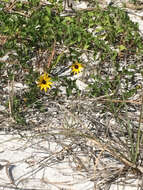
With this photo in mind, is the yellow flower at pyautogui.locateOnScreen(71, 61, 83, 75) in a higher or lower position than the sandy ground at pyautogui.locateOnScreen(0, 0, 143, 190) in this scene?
higher

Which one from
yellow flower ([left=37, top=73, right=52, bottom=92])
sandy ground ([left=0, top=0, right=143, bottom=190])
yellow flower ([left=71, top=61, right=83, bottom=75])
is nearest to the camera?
sandy ground ([left=0, top=0, right=143, bottom=190])

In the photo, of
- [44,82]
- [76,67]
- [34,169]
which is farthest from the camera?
[76,67]

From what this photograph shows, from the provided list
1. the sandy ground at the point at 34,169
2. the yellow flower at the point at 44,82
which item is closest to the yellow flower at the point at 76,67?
the yellow flower at the point at 44,82

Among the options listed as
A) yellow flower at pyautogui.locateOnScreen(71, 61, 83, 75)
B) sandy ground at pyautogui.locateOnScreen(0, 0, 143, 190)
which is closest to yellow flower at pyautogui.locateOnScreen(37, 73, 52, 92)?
yellow flower at pyautogui.locateOnScreen(71, 61, 83, 75)

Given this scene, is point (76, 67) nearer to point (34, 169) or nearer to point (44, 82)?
point (44, 82)

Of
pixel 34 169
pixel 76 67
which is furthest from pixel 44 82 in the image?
pixel 34 169

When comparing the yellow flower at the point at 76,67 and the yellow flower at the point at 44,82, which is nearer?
the yellow flower at the point at 44,82

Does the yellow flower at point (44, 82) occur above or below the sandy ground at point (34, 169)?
above

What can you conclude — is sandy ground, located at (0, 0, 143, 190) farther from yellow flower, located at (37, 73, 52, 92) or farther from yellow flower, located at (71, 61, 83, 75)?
yellow flower, located at (71, 61, 83, 75)

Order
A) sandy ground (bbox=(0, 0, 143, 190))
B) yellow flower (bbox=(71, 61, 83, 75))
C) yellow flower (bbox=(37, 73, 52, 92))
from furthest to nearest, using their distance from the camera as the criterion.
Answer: yellow flower (bbox=(71, 61, 83, 75)) < yellow flower (bbox=(37, 73, 52, 92)) < sandy ground (bbox=(0, 0, 143, 190))

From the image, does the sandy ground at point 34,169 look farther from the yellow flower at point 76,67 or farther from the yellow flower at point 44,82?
the yellow flower at point 76,67

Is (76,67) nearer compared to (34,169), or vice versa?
(34,169)

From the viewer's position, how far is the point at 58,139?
2.71 m

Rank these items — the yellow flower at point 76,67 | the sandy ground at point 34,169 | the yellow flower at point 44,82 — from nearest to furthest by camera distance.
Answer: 1. the sandy ground at point 34,169
2. the yellow flower at point 44,82
3. the yellow flower at point 76,67
